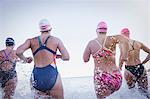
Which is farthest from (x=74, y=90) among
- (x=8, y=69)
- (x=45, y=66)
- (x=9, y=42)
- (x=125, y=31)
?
(x=125, y=31)

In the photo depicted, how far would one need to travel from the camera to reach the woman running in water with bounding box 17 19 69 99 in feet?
6.32

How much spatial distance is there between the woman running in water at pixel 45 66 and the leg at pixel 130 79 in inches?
27.0

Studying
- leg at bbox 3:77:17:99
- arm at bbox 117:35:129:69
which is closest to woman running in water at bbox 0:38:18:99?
leg at bbox 3:77:17:99

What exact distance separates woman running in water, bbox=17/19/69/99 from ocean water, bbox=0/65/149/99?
0.22 m

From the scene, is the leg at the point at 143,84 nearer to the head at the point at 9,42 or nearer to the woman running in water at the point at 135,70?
the woman running in water at the point at 135,70

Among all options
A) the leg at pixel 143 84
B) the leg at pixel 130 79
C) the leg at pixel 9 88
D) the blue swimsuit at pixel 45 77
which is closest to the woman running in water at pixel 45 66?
the blue swimsuit at pixel 45 77

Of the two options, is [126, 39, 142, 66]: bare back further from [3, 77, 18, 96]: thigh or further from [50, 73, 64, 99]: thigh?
[3, 77, 18, 96]: thigh

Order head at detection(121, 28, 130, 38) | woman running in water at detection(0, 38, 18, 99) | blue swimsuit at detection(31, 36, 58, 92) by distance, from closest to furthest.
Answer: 1. blue swimsuit at detection(31, 36, 58, 92)
2. woman running in water at detection(0, 38, 18, 99)
3. head at detection(121, 28, 130, 38)

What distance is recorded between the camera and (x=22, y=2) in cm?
279

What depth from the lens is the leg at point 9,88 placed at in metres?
Result: 2.29

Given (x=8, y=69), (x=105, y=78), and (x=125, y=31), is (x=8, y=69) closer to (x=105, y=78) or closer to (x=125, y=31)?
(x=105, y=78)

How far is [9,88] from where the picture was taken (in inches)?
91.8

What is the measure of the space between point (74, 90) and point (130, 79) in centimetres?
51

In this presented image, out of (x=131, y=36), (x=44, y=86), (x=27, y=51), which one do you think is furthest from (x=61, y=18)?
(x=44, y=86)
